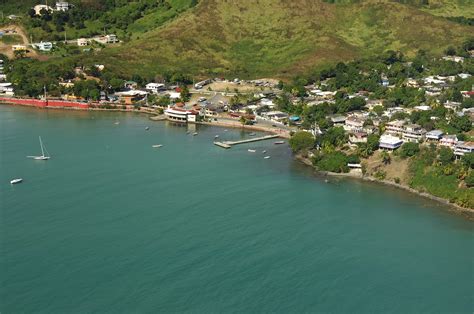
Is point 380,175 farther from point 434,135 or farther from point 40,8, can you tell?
point 40,8

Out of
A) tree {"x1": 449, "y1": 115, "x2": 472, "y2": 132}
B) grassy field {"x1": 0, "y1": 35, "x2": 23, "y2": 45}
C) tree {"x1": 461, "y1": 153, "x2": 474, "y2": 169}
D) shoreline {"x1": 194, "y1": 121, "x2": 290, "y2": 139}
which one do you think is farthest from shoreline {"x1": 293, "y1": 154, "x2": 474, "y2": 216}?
grassy field {"x1": 0, "y1": 35, "x2": 23, "y2": 45}

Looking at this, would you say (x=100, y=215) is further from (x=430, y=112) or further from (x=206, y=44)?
(x=206, y=44)

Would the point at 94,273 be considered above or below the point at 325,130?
below

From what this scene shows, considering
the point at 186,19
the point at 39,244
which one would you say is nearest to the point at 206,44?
the point at 186,19

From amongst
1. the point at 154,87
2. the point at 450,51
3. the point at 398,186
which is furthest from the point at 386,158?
the point at 450,51

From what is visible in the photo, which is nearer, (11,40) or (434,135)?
(434,135)

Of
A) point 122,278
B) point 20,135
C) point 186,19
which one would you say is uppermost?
point 186,19

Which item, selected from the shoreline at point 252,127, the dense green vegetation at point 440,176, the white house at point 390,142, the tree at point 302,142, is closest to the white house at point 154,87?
the shoreline at point 252,127

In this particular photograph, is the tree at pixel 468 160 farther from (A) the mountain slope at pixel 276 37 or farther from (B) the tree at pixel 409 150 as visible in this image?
(A) the mountain slope at pixel 276 37
